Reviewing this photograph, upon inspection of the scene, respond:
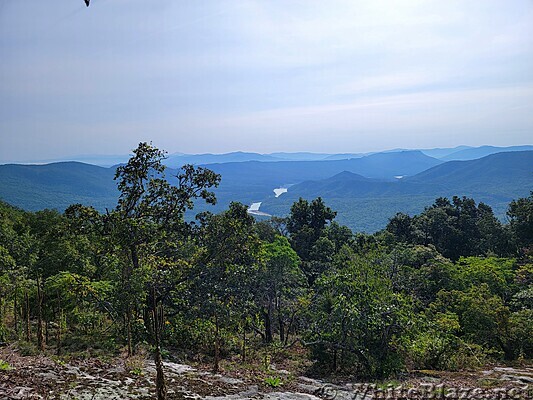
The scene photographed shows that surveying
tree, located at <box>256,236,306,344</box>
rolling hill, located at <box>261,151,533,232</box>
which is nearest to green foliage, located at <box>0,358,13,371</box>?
tree, located at <box>256,236,306,344</box>

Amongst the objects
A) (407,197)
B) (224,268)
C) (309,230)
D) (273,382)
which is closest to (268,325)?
(224,268)

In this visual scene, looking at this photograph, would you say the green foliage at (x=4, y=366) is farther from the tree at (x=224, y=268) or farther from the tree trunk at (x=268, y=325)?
the tree trunk at (x=268, y=325)

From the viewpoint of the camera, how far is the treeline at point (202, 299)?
34.9 feet

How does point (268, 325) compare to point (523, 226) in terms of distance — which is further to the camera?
point (523, 226)

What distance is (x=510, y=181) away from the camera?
17875cm

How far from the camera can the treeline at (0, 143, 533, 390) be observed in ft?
34.9

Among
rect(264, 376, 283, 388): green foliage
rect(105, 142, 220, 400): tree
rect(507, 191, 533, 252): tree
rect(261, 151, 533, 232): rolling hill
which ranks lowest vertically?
rect(261, 151, 533, 232): rolling hill

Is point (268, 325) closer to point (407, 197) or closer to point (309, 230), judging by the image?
point (309, 230)

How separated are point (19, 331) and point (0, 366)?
3.38m

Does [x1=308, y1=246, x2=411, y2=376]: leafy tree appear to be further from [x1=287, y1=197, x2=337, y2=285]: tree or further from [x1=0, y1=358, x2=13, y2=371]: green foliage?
[x1=287, y1=197, x2=337, y2=285]: tree

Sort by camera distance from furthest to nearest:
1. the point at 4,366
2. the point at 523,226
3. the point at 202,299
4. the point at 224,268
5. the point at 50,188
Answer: the point at 50,188 → the point at 523,226 → the point at 224,268 → the point at 202,299 → the point at 4,366

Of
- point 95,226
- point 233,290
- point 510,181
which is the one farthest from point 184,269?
point 510,181

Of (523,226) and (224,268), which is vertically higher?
(224,268)

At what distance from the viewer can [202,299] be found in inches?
488
